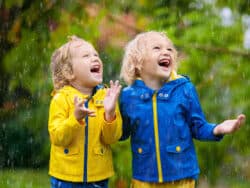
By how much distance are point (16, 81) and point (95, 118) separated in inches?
114

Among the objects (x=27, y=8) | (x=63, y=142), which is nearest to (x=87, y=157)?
(x=63, y=142)

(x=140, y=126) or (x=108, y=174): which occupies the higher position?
(x=140, y=126)

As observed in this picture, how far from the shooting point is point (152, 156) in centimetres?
346

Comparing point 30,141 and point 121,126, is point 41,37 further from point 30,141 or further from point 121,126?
point 30,141

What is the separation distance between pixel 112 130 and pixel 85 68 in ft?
1.35

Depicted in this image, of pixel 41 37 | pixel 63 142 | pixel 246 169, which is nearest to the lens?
pixel 63 142

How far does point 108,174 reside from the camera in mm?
3545

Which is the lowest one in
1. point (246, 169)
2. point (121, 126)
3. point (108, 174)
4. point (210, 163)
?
point (246, 169)

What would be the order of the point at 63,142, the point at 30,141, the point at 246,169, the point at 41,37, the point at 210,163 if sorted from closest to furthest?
the point at 63,142 → the point at 41,37 → the point at 210,163 → the point at 246,169 → the point at 30,141

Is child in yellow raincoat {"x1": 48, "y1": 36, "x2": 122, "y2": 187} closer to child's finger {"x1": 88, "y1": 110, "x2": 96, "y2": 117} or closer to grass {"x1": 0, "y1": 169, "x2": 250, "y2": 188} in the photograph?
child's finger {"x1": 88, "y1": 110, "x2": 96, "y2": 117}

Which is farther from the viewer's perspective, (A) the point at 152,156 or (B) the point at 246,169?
(B) the point at 246,169

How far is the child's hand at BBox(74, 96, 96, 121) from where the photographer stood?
3.31 meters

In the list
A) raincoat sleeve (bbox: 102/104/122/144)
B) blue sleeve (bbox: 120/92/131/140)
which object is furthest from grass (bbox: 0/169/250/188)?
raincoat sleeve (bbox: 102/104/122/144)

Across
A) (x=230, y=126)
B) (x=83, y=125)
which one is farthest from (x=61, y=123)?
(x=230, y=126)
